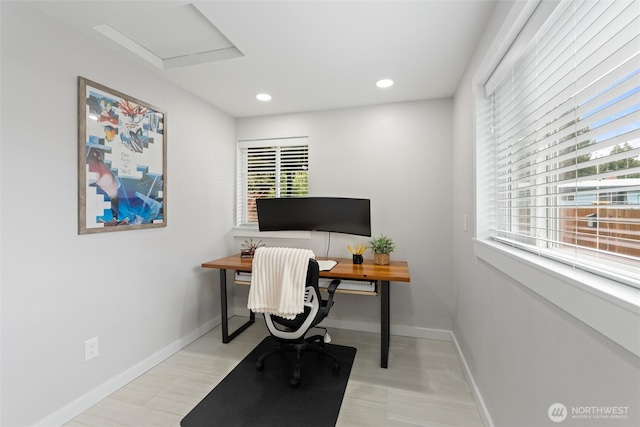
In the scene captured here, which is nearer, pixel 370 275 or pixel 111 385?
pixel 111 385

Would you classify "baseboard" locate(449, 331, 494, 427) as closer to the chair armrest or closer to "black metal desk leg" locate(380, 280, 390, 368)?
"black metal desk leg" locate(380, 280, 390, 368)

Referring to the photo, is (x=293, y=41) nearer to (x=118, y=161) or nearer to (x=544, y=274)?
(x=118, y=161)

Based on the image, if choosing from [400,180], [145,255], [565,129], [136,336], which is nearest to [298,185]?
[400,180]

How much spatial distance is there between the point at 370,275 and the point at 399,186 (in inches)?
42.7

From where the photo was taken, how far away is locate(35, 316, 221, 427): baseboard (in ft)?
5.42

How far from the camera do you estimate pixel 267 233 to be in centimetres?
325

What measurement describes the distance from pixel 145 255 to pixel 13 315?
2.69ft

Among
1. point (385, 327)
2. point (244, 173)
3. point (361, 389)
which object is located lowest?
point (361, 389)

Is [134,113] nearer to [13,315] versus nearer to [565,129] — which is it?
[13,315]

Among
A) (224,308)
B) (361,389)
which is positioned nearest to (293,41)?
(224,308)

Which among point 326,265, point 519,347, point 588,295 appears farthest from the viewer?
point 326,265

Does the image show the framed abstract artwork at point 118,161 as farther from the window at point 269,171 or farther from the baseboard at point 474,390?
the baseboard at point 474,390

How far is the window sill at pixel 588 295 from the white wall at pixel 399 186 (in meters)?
1.61

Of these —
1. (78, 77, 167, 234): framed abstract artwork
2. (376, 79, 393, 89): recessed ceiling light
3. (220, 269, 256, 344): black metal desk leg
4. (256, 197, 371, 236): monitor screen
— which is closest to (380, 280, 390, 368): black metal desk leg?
(256, 197, 371, 236): monitor screen
